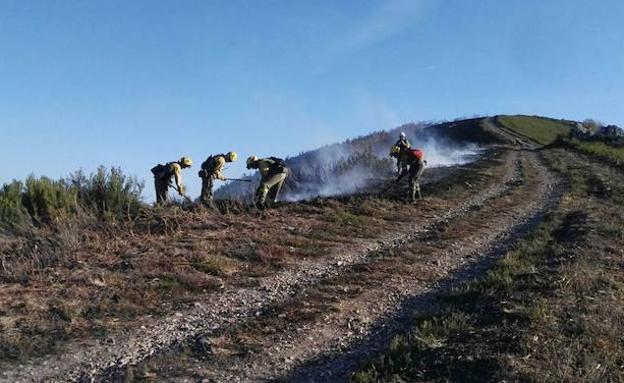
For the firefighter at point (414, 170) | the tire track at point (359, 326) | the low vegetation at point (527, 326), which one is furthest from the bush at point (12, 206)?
the firefighter at point (414, 170)

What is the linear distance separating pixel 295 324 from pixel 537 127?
61.1 meters

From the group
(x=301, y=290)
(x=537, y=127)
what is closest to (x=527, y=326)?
(x=301, y=290)

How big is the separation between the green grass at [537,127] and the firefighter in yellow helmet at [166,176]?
40.7 metres

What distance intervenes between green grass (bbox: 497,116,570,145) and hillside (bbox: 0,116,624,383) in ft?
138

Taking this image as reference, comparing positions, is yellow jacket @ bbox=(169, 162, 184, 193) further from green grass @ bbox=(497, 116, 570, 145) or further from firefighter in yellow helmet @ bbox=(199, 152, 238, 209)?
green grass @ bbox=(497, 116, 570, 145)

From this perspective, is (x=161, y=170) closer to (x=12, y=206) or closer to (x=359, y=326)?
(x=12, y=206)

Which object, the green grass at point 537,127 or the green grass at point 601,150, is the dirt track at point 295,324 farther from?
the green grass at point 537,127

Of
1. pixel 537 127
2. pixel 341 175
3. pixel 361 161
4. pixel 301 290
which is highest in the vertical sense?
pixel 537 127

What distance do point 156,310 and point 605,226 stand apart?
8.70m

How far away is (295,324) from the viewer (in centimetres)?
725

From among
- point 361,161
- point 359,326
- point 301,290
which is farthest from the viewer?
point 361,161

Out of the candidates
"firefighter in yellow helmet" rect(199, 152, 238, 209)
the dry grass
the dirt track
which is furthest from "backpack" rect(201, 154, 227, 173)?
the dirt track

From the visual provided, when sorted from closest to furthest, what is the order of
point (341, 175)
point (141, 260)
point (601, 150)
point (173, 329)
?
point (173, 329) < point (141, 260) < point (341, 175) < point (601, 150)

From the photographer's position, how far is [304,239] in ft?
39.0
